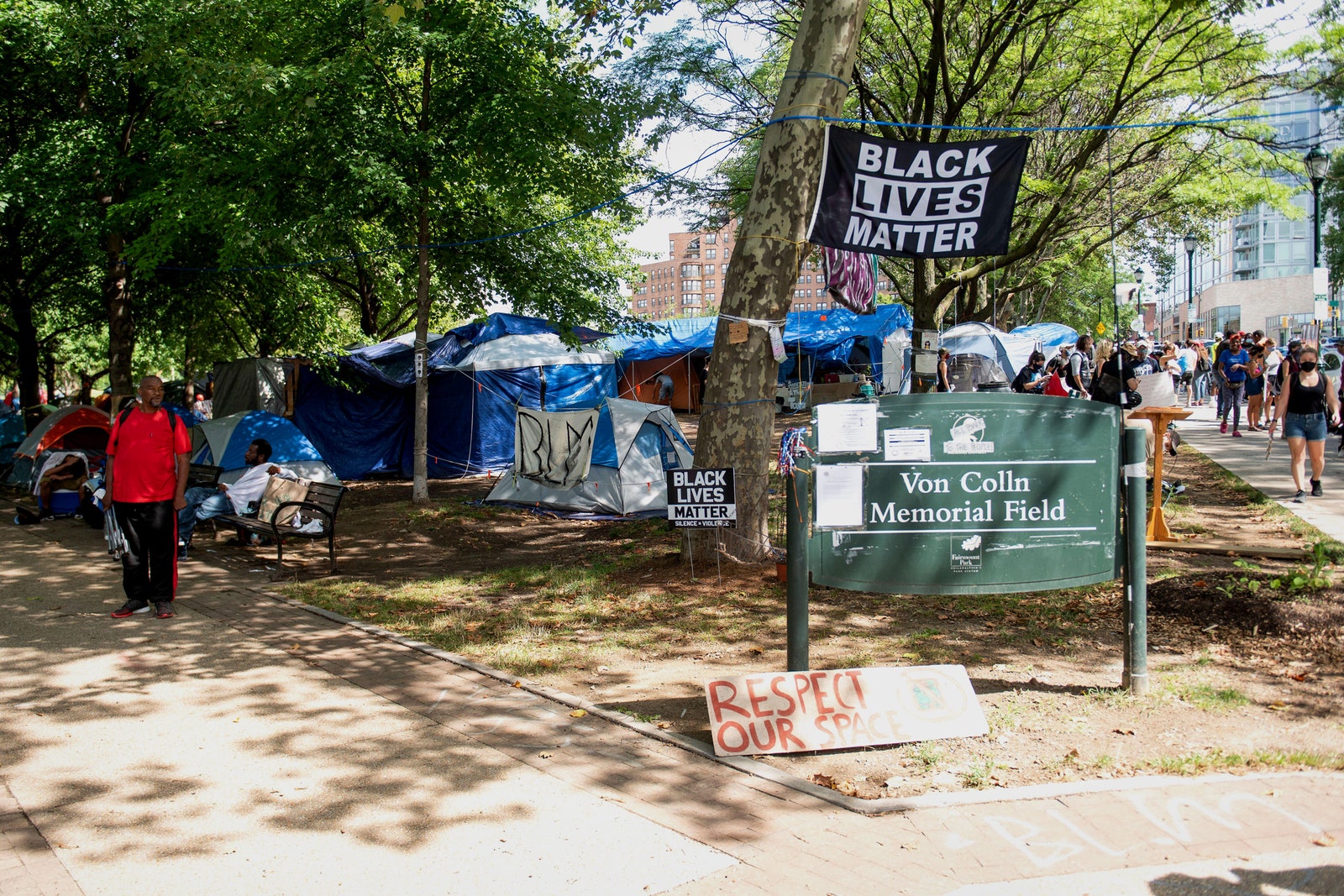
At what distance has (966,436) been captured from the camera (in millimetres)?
5328

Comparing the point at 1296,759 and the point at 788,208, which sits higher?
the point at 788,208

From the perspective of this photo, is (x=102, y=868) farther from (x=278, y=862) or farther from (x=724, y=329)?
(x=724, y=329)

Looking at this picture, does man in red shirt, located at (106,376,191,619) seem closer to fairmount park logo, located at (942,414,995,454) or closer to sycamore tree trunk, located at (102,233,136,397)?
fairmount park logo, located at (942,414,995,454)

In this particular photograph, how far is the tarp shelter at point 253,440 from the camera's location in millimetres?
15039

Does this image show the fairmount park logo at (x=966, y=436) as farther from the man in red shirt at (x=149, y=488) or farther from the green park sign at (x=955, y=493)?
the man in red shirt at (x=149, y=488)

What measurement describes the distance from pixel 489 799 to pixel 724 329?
519 centimetres

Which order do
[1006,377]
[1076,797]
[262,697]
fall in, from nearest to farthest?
[1076,797], [262,697], [1006,377]

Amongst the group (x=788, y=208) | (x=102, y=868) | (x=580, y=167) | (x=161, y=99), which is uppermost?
(x=161, y=99)

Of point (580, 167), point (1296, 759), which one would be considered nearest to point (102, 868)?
point (1296, 759)

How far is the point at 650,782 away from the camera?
4680 millimetres

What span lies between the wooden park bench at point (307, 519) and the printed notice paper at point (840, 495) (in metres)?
6.47

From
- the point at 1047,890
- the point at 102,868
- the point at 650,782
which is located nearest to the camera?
the point at 1047,890

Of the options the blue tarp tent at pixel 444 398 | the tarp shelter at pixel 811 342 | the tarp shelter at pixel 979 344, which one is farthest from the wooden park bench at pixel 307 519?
the tarp shelter at pixel 979 344

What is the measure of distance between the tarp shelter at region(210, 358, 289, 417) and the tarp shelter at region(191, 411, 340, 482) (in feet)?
10.9
